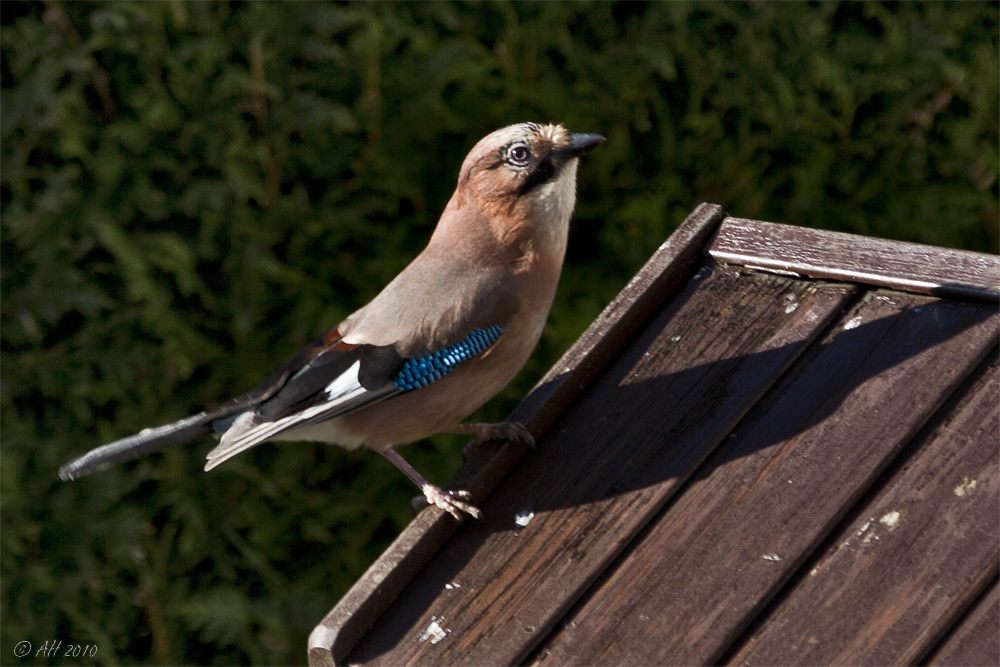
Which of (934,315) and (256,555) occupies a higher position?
(934,315)

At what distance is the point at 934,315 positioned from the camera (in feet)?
6.64

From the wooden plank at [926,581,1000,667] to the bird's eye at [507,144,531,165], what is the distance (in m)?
1.57

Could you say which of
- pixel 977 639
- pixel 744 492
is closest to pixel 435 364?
pixel 744 492

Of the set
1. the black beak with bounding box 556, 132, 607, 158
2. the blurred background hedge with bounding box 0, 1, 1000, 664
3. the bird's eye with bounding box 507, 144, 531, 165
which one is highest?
the bird's eye with bounding box 507, 144, 531, 165

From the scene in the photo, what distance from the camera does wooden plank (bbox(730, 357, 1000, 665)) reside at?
1567 millimetres

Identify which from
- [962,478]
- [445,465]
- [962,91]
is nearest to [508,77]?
[445,465]

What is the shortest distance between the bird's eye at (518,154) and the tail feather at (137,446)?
3.18ft

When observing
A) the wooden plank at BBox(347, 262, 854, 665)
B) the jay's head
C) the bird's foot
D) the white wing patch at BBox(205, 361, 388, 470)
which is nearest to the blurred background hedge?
the jay's head

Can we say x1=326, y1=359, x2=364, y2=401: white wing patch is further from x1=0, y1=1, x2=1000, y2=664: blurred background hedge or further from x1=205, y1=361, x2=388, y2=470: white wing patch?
x1=0, y1=1, x2=1000, y2=664: blurred background hedge

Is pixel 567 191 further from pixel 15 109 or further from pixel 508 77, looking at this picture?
pixel 15 109

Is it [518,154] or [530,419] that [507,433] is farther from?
[518,154]

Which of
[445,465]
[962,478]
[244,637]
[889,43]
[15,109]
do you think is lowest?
[244,637]

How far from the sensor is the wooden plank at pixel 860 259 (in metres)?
2.06

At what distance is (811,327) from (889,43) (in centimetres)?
236
